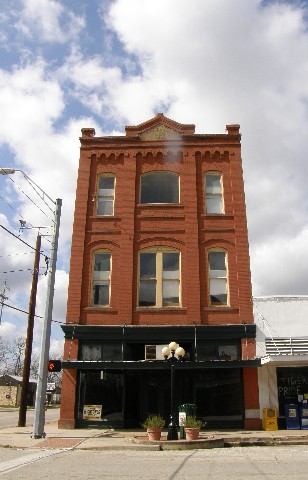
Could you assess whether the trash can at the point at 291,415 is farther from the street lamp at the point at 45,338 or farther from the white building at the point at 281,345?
the street lamp at the point at 45,338

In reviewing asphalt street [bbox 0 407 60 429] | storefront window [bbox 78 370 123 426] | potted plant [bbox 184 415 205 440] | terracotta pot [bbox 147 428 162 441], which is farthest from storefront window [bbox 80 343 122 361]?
asphalt street [bbox 0 407 60 429]

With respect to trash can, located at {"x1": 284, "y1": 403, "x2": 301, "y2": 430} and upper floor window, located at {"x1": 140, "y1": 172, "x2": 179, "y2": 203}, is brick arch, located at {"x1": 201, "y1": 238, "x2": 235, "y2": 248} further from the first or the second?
trash can, located at {"x1": 284, "y1": 403, "x2": 301, "y2": 430}

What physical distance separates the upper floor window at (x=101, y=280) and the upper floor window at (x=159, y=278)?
1.43 metres

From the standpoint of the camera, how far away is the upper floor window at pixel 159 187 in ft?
72.9

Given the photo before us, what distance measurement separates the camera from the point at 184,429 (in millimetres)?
14930

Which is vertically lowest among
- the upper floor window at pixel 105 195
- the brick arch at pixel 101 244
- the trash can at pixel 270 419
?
the trash can at pixel 270 419

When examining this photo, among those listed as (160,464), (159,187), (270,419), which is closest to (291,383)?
(270,419)

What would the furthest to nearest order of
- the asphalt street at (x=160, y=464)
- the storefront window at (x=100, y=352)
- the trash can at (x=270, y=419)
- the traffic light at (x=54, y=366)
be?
the storefront window at (x=100, y=352), the trash can at (x=270, y=419), the traffic light at (x=54, y=366), the asphalt street at (x=160, y=464)

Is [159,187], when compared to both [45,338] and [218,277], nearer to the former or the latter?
[218,277]

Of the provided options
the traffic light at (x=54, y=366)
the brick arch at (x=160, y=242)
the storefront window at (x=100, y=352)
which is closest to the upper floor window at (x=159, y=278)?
the brick arch at (x=160, y=242)

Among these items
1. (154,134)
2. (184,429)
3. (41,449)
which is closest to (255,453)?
(184,429)

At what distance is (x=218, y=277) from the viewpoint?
67.4 ft

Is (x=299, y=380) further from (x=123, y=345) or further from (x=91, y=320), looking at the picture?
(x=91, y=320)

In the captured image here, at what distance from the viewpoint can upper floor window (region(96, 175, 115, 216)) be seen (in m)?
22.1
